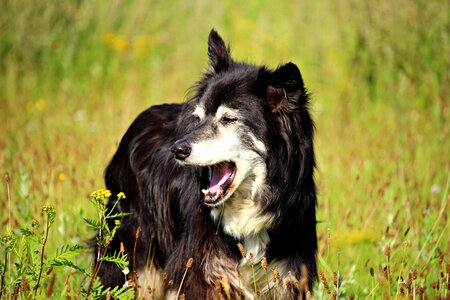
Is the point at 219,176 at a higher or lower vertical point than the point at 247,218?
higher

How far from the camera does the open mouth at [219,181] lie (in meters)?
3.91

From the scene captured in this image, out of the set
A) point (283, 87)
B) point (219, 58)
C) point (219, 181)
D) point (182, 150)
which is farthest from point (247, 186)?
point (219, 58)

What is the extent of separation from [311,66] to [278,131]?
5850 millimetres

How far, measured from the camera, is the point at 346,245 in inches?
206

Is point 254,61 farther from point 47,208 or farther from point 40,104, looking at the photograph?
point 47,208

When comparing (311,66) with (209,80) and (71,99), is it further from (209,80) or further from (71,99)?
(209,80)

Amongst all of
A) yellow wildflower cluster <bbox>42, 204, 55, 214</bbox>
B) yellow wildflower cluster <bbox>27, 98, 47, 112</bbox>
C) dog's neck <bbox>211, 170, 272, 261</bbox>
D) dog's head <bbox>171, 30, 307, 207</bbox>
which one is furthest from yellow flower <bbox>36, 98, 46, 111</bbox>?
yellow wildflower cluster <bbox>42, 204, 55, 214</bbox>

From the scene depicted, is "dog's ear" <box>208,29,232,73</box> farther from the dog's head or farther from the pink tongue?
the pink tongue

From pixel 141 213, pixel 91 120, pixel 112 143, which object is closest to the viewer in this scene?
pixel 141 213

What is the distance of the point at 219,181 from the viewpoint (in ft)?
13.2

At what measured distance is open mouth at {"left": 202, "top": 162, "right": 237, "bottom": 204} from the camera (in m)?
3.91

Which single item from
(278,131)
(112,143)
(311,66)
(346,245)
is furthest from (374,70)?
(278,131)

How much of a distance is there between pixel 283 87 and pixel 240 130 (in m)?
0.34

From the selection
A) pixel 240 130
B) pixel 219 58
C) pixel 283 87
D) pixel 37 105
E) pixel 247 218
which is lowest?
pixel 247 218
